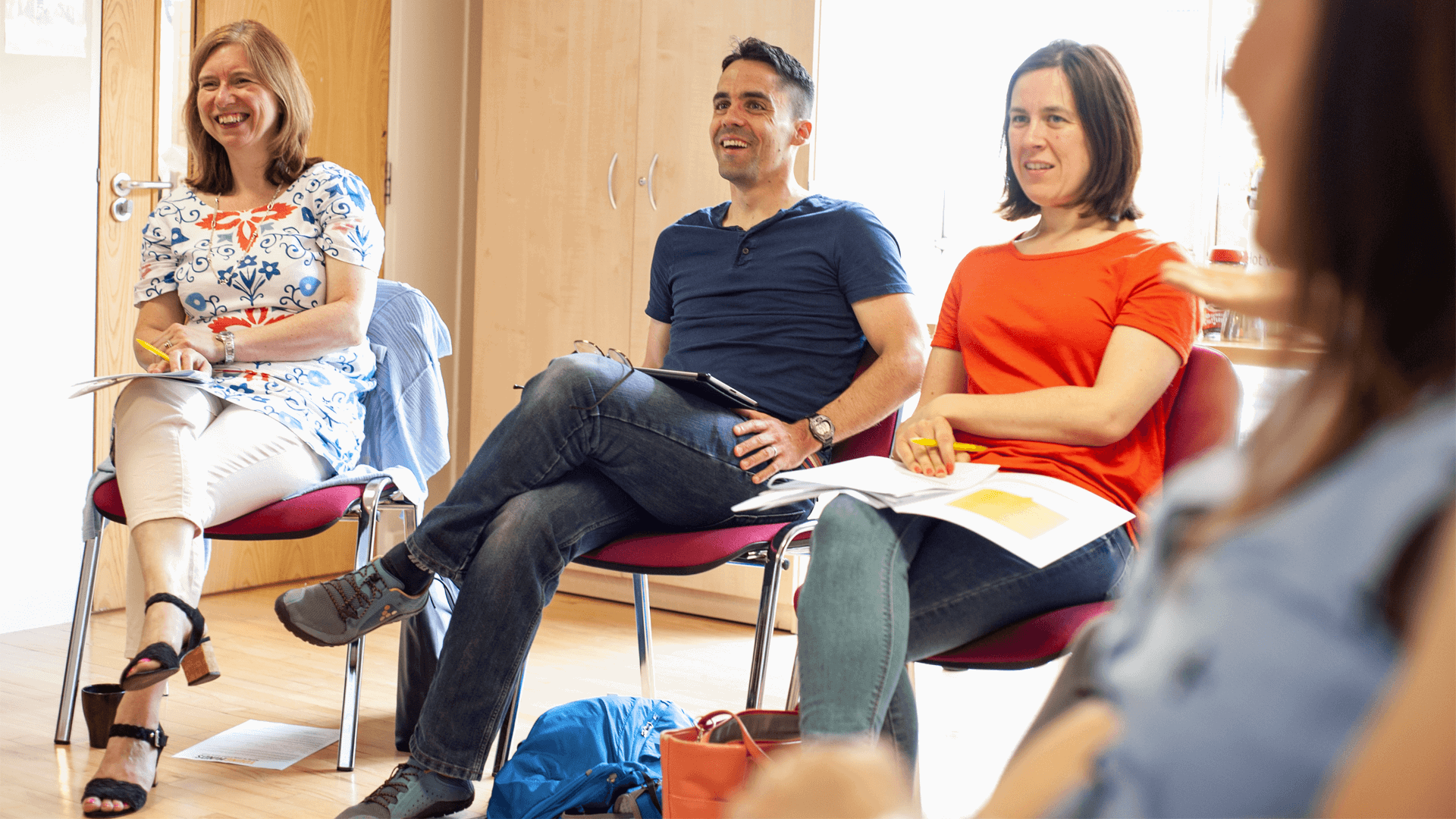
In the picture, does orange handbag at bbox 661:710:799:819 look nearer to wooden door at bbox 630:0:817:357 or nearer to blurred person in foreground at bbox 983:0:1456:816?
blurred person in foreground at bbox 983:0:1456:816

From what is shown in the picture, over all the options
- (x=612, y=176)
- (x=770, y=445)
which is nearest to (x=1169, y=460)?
(x=770, y=445)

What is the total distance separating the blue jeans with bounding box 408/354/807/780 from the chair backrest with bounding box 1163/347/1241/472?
0.59m

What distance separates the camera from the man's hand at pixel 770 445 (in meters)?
1.77

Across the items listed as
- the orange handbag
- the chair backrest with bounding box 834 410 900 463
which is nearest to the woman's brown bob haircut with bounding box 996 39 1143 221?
the chair backrest with bounding box 834 410 900 463

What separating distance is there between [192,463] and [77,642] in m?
0.49

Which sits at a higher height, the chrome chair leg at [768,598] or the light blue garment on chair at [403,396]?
the light blue garment on chair at [403,396]

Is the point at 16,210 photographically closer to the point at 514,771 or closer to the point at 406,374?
the point at 406,374

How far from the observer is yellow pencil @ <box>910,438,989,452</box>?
1.54 m

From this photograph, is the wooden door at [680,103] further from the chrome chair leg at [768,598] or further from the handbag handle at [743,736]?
the handbag handle at [743,736]

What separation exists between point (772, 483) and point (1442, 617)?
4.81 ft

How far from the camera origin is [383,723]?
227 centimetres

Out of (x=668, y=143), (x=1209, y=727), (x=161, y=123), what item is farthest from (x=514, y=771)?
(x=161, y=123)

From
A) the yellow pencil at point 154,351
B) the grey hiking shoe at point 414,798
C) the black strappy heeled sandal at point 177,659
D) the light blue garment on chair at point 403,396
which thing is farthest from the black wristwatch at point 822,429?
the yellow pencil at point 154,351

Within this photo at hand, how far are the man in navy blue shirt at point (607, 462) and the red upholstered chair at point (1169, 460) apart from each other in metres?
0.37
